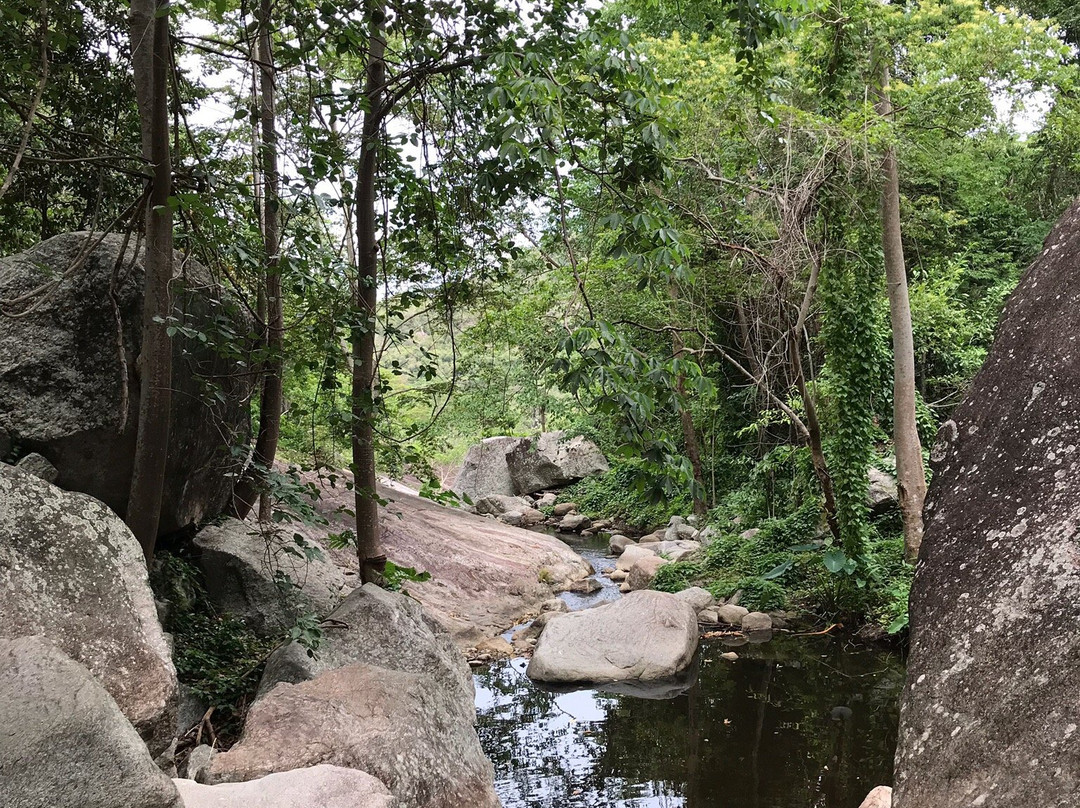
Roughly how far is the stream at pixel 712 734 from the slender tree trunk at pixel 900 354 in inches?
86.3

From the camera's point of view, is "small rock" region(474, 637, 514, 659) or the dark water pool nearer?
the dark water pool

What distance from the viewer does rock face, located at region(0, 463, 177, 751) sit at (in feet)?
11.4

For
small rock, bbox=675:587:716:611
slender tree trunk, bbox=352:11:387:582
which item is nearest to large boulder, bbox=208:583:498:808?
slender tree trunk, bbox=352:11:387:582

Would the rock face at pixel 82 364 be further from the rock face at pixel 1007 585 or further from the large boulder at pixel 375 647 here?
the rock face at pixel 1007 585

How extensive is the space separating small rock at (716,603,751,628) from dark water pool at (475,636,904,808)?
1049 mm

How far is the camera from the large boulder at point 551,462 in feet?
70.6

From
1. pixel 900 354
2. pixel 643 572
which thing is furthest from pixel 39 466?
pixel 900 354

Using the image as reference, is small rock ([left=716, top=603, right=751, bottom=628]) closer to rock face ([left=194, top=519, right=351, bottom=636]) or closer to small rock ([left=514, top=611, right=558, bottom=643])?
small rock ([left=514, top=611, right=558, bottom=643])

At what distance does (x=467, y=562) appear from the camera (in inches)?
436

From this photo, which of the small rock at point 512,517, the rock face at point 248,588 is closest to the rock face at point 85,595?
the rock face at point 248,588

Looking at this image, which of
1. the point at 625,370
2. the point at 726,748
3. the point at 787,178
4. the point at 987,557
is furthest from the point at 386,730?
the point at 787,178

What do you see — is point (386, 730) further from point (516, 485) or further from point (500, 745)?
point (516, 485)

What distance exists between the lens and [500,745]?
21.4ft

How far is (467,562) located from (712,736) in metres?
4.99
